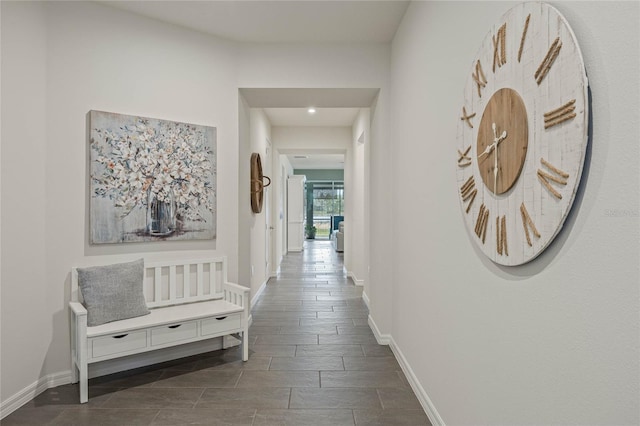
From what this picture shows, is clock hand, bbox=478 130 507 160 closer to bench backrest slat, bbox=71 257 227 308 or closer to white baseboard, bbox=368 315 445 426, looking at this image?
white baseboard, bbox=368 315 445 426

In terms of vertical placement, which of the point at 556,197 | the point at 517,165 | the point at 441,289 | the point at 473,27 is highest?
the point at 473,27

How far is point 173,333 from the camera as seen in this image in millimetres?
2701

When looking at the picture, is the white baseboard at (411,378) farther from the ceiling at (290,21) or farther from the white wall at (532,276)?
the ceiling at (290,21)

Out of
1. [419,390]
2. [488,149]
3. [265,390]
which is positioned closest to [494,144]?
[488,149]

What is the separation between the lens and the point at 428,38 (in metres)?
2.29

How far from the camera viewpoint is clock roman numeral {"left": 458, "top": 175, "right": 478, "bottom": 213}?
1.59m

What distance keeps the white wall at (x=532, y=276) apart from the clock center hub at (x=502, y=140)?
0.88 feet

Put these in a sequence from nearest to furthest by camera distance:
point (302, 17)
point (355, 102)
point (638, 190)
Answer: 1. point (638, 190)
2. point (302, 17)
3. point (355, 102)

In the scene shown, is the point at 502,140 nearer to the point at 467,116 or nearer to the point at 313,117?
the point at 467,116

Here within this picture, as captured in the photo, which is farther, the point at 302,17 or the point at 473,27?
the point at 302,17

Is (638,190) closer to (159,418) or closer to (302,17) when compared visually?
(159,418)

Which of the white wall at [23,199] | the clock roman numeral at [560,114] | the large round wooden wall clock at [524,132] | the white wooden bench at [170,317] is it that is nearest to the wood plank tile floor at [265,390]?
the white wooden bench at [170,317]

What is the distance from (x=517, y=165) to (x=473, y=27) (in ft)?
2.53

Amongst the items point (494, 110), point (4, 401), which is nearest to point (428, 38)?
point (494, 110)
